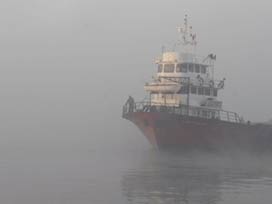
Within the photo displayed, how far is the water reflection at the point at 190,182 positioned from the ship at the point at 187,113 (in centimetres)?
871

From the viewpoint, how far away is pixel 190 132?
44.0 meters

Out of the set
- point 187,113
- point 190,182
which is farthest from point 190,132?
point 190,182

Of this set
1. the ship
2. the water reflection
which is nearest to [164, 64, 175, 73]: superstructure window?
the ship

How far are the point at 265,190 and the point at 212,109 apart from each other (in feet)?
85.0

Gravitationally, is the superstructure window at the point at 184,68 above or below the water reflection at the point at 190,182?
above

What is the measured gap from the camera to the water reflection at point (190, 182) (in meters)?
19.9

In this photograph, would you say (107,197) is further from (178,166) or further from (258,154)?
(258,154)

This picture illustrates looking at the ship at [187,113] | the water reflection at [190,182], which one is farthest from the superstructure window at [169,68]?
the water reflection at [190,182]

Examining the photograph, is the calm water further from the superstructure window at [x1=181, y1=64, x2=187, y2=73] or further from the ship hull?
the superstructure window at [x1=181, y1=64, x2=187, y2=73]

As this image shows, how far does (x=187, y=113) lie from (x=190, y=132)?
271 centimetres

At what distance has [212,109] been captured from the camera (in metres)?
48.3

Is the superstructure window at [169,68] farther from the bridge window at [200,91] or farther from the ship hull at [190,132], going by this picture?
the ship hull at [190,132]

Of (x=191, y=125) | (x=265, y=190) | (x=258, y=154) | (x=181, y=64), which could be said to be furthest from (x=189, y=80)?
(x=265, y=190)

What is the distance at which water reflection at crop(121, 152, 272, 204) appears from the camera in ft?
65.3
